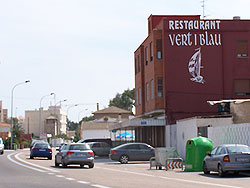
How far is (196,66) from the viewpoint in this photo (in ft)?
148

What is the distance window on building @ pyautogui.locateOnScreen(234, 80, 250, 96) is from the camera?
4600 cm

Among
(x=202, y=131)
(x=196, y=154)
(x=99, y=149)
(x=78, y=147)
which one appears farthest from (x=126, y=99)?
(x=196, y=154)

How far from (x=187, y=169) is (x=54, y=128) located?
150 meters

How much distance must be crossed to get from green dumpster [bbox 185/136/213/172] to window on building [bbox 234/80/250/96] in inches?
741

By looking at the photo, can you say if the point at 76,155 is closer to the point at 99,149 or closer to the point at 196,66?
the point at 99,149

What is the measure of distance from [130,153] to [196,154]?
11.5 metres

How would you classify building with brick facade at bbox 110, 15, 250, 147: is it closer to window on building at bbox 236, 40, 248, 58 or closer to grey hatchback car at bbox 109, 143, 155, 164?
window on building at bbox 236, 40, 248, 58

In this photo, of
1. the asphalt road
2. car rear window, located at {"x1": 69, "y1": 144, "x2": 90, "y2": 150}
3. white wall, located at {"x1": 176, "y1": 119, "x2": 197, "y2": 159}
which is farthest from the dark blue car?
the asphalt road

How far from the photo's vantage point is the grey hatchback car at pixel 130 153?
126 ft

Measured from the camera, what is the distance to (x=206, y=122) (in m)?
35.9

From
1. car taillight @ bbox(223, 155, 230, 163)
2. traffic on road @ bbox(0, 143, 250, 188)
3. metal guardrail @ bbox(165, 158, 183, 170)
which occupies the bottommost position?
traffic on road @ bbox(0, 143, 250, 188)

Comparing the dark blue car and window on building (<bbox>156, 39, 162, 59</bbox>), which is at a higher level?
window on building (<bbox>156, 39, 162, 59</bbox>)

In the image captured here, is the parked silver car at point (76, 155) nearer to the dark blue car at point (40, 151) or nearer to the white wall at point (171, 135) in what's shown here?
the white wall at point (171, 135)

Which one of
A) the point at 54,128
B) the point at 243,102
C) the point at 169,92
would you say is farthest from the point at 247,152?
the point at 54,128
